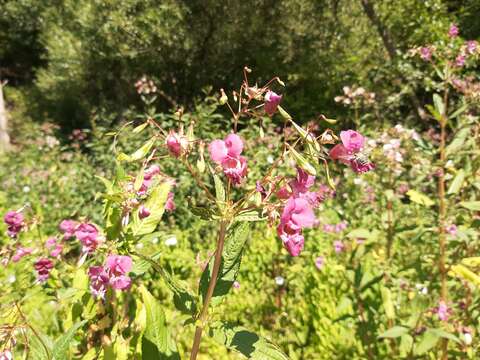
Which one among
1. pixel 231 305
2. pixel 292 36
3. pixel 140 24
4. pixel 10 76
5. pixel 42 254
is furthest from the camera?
pixel 10 76

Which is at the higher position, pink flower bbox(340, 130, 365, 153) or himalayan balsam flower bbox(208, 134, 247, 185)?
pink flower bbox(340, 130, 365, 153)

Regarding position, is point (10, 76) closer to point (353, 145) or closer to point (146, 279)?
point (146, 279)

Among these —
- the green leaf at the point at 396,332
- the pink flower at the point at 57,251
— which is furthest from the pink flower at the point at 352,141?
the green leaf at the point at 396,332

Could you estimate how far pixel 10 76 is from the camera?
13367mm

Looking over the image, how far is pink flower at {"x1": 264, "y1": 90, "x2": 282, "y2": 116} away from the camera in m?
0.90

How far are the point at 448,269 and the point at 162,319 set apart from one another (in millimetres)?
1263

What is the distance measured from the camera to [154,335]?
0.90 metres

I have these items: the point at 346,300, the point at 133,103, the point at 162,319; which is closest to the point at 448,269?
the point at 346,300

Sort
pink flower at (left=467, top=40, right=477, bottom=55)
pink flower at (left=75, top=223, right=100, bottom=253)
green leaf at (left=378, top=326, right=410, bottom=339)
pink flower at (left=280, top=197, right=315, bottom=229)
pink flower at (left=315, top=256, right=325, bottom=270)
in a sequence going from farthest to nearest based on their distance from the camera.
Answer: pink flower at (left=315, top=256, right=325, bottom=270)
pink flower at (left=467, top=40, right=477, bottom=55)
green leaf at (left=378, top=326, right=410, bottom=339)
pink flower at (left=75, top=223, right=100, bottom=253)
pink flower at (left=280, top=197, right=315, bottom=229)

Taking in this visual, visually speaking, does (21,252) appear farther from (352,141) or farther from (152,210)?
(352,141)

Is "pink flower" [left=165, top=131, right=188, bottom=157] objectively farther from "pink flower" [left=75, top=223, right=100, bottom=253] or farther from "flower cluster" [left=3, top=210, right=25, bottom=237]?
"flower cluster" [left=3, top=210, right=25, bottom=237]

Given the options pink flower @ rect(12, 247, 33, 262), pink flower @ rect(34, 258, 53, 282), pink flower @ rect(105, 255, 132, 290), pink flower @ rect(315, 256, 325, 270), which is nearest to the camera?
pink flower @ rect(105, 255, 132, 290)

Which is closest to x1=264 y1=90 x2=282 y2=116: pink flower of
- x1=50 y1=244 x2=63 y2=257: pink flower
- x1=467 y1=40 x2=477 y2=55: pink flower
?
x1=50 y1=244 x2=63 y2=257: pink flower

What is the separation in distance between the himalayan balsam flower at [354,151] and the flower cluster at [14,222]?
99 centimetres
